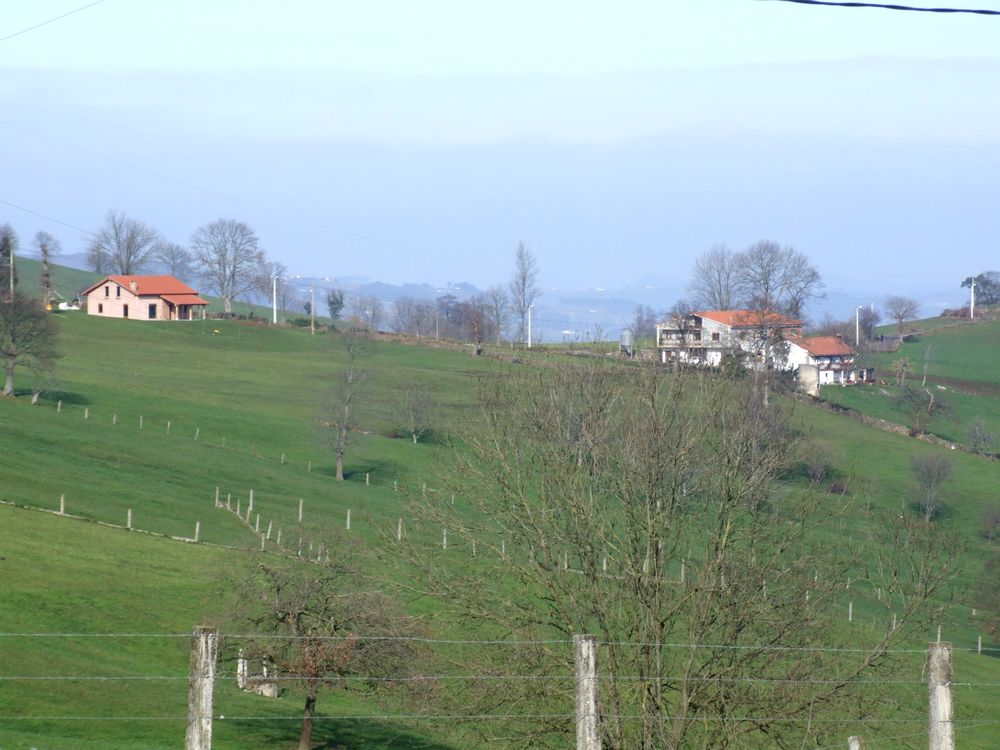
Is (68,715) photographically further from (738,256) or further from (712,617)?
(738,256)

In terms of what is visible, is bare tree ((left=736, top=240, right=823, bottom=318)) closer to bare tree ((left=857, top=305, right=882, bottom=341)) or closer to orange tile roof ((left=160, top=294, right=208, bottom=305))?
bare tree ((left=857, top=305, right=882, bottom=341))

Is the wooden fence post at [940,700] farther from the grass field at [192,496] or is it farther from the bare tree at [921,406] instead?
the bare tree at [921,406]

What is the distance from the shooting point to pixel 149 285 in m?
158

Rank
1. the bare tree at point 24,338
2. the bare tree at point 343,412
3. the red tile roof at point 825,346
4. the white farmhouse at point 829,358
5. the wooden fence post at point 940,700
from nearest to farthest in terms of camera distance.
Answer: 1. the wooden fence post at point 940,700
2. the bare tree at point 343,412
3. the bare tree at point 24,338
4. the white farmhouse at point 829,358
5. the red tile roof at point 825,346

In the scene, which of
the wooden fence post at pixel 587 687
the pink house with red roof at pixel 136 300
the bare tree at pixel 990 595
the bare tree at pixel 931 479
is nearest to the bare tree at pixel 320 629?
the wooden fence post at pixel 587 687

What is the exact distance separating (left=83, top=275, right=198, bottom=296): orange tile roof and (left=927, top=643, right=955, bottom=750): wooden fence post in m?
148

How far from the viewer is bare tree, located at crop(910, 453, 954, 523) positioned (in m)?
85.6

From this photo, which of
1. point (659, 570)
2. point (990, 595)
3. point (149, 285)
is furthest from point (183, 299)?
point (659, 570)

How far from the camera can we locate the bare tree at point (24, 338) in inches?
3248

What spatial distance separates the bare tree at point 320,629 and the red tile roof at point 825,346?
376 feet

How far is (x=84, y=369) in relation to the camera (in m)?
105

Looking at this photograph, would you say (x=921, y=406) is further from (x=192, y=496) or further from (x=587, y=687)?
(x=587, y=687)

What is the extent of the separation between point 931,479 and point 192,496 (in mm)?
52887

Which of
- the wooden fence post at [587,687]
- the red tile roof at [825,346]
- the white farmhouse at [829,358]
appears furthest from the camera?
the red tile roof at [825,346]
